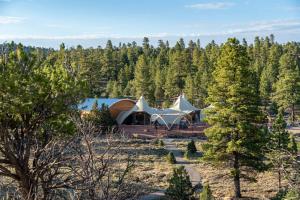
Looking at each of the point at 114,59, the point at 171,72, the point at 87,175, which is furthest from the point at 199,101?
the point at 87,175

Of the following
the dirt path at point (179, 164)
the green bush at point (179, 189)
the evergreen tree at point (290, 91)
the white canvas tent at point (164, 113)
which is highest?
the evergreen tree at point (290, 91)

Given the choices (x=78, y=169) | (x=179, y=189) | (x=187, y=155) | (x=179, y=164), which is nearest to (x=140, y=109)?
(x=187, y=155)

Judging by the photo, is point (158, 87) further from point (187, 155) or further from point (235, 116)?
point (235, 116)

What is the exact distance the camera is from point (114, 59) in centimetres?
8988

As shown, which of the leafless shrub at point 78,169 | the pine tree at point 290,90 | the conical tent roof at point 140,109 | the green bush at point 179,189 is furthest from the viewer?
the pine tree at point 290,90

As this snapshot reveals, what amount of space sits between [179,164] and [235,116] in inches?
391

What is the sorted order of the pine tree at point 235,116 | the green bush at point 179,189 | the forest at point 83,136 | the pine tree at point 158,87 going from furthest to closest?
the pine tree at point 158,87
the pine tree at point 235,116
the green bush at point 179,189
the forest at point 83,136

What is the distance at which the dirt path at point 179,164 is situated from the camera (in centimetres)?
2406

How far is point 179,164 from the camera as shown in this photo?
108ft

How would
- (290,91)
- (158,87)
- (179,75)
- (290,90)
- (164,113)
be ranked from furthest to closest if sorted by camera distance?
(179,75), (158,87), (290,91), (290,90), (164,113)

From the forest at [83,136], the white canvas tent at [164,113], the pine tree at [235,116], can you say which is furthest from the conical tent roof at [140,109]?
the pine tree at [235,116]

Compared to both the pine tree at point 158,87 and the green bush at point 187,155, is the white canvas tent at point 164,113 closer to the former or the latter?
the green bush at point 187,155

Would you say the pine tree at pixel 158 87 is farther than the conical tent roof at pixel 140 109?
Yes

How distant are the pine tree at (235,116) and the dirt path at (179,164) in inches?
138
